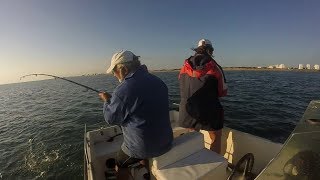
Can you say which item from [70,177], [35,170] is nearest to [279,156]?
[70,177]

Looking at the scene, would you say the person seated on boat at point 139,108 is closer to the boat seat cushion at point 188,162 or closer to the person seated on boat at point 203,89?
the boat seat cushion at point 188,162

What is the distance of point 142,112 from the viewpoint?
10.7 ft

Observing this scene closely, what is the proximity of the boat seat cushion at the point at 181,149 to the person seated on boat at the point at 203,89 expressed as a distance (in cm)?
72

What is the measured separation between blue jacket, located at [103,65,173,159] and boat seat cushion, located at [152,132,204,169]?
12 cm

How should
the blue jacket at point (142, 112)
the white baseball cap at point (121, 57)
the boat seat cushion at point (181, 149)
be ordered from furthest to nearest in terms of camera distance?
the boat seat cushion at point (181, 149)
the white baseball cap at point (121, 57)
the blue jacket at point (142, 112)

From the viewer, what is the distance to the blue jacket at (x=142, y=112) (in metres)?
3.21

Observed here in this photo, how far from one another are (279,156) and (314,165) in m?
0.27

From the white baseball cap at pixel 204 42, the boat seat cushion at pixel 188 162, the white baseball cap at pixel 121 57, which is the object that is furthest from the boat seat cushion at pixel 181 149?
the white baseball cap at pixel 204 42

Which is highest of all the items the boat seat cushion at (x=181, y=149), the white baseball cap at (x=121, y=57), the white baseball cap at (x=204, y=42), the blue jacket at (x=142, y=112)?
the white baseball cap at (x=204, y=42)

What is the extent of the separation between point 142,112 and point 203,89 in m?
1.60

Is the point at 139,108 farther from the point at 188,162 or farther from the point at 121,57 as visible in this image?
the point at 188,162

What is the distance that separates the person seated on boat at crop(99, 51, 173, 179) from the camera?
321cm

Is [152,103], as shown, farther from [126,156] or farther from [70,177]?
[70,177]

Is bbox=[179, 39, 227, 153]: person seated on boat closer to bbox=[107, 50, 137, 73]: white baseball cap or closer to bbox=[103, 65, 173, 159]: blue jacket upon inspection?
bbox=[103, 65, 173, 159]: blue jacket
